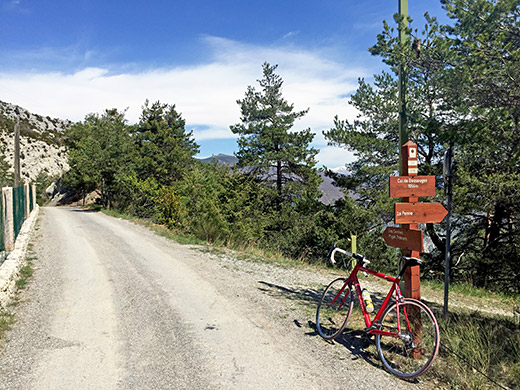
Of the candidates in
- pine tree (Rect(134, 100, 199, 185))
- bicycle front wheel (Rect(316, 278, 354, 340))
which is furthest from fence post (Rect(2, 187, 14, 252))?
pine tree (Rect(134, 100, 199, 185))

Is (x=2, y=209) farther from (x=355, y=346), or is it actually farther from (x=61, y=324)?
(x=355, y=346)

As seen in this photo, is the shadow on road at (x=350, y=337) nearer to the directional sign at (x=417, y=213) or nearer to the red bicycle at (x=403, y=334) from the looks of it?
the red bicycle at (x=403, y=334)

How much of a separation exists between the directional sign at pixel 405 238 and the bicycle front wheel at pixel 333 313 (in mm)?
864

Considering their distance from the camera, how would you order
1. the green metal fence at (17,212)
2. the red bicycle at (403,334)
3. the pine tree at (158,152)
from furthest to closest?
the pine tree at (158,152)
the green metal fence at (17,212)
the red bicycle at (403,334)

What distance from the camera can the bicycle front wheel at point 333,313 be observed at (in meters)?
4.85

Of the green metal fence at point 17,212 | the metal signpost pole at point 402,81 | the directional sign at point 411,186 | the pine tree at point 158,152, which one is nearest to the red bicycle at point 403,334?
the directional sign at point 411,186

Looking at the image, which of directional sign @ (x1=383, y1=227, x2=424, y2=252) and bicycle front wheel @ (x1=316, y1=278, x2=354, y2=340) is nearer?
directional sign @ (x1=383, y1=227, x2=424, y2=252)

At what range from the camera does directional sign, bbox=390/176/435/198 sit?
4.44m

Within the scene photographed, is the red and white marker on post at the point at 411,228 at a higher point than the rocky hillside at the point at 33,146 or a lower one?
lower

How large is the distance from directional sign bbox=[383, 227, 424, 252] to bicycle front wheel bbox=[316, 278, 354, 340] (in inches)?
34.0

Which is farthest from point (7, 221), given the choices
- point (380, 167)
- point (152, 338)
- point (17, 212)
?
point (380, 167)

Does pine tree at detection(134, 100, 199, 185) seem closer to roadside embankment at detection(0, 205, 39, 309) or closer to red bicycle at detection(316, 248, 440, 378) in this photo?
roadside embankment at detection(0, 205, 39, 309)

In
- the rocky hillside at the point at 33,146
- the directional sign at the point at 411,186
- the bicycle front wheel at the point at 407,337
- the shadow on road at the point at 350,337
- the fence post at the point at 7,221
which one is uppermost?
the rocky hillside at the point at 33,146

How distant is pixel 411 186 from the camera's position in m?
4.47
